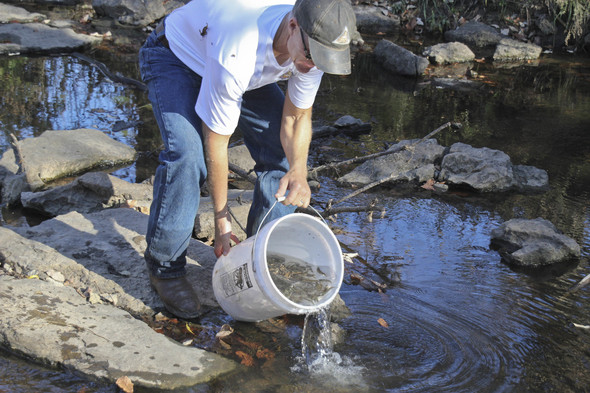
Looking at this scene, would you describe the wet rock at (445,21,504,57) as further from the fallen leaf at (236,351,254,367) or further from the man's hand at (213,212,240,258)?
the fallen leaf at (236,351,254,367)

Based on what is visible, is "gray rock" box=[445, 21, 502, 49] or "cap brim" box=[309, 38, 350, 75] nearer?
"cap brim" box=[309, 38, 350, 75]

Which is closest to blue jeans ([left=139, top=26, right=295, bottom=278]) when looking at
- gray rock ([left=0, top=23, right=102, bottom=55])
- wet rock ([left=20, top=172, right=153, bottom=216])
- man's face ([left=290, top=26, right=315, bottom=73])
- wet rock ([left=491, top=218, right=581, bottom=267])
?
man's face ([left=290, top=26, right=315, bottom=73])

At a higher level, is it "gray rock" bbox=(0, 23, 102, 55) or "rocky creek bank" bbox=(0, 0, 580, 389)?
"rocky creek bank" bbox=(0, 0, 580, 389)

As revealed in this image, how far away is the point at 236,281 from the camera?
2.95m

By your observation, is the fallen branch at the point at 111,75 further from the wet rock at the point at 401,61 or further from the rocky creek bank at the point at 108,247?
the wet rock at the point at 401,61

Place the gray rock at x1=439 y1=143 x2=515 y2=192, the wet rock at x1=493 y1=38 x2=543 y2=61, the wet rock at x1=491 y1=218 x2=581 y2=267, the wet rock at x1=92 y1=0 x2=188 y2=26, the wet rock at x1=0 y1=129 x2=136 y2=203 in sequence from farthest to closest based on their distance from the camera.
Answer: the wet rock at x1=92 y1=0 x2=188 y2=26
the wet rock at x1=493 y1=38 x2=543 y2=61
the gray rock at x1=439 y1=143 x2=515 y2=192
the wet rock at x1=0 y1=129 x2=136 y2=203
the wet rock at x1=491 y1=218 x2=581 y2=267

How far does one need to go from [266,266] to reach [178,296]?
0.67 meters

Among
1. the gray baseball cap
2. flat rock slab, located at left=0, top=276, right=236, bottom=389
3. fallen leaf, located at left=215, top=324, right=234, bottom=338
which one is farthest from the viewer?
fallen leaf, located at left=215, top=324, right=234, bottom=338

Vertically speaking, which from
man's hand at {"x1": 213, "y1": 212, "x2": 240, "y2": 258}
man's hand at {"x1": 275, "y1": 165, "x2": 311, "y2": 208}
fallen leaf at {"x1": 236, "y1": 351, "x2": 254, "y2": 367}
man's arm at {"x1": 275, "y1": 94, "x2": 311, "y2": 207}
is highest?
man's arm at {"x1": 275, "y1": 94, "x2": 311, "y2": 207}

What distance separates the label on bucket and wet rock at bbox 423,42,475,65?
7.90 m

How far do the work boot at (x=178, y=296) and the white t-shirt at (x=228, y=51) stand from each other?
919 mm

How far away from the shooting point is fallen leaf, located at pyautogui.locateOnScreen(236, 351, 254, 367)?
289cm

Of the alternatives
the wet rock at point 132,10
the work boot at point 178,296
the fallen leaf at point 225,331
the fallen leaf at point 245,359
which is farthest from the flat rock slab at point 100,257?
the wet rock at point 132,10

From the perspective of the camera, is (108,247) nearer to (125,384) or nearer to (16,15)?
(125,384)
